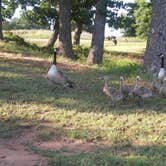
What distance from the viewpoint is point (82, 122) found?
8.82m

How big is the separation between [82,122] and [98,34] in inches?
365

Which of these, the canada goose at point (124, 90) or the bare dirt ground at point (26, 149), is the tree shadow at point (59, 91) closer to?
the canada goose at point (124, 90)

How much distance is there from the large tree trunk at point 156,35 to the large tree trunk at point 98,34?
12.9 feet

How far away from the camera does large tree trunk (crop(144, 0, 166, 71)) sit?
13.2 metres

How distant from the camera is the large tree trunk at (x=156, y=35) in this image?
1316 cm

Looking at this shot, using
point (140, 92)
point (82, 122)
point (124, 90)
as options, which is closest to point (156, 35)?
point (124, 90)

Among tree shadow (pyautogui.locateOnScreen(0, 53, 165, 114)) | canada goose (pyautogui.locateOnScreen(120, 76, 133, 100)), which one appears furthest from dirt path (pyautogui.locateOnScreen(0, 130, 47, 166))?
canada goose (pyautogui.locateOnScreen(120, 76, 133, 100))

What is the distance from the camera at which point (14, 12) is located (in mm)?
29297

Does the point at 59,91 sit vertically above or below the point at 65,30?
below

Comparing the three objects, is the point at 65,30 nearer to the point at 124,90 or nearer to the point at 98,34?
the point at 98,34

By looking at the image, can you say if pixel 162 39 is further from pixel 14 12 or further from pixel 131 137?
pixel 14 12

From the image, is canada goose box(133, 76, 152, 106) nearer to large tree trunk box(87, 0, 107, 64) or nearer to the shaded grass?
the shaded grass

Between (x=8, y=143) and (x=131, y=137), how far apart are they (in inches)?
73.7

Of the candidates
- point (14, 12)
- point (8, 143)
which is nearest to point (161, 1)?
point (8, 143)
